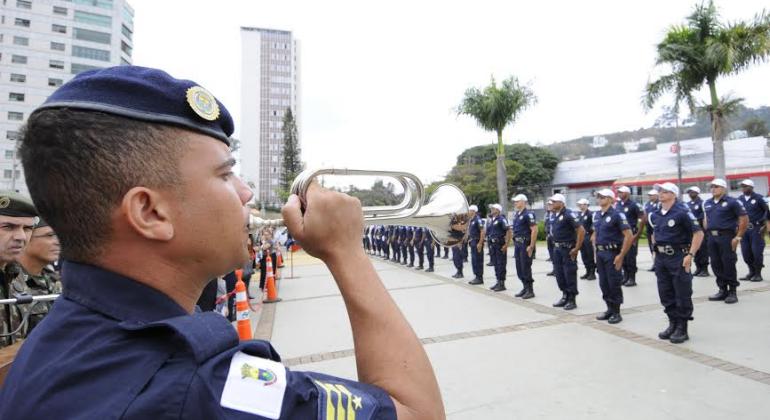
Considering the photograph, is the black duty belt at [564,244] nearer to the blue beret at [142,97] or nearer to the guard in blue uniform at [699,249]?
the guard in blue uniform at [699,249]

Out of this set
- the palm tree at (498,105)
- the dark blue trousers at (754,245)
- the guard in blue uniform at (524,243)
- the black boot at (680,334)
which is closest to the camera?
the black boot at (680,334)

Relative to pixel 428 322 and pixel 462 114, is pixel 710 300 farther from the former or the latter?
pixel 462 114

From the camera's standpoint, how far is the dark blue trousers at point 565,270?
6.77m

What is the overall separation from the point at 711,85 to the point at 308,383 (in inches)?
612

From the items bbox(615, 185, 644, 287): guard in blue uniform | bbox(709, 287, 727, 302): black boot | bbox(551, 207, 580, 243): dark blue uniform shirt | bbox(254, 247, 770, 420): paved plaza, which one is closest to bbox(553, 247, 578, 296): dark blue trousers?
→ bbox(551, 207, 580, 243): dark blue uniform shirt

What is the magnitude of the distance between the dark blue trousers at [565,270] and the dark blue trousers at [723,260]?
2437mm

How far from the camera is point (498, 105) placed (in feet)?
54.1

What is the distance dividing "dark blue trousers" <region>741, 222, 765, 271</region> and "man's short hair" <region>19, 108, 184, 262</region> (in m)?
10.4

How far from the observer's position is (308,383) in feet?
2.44

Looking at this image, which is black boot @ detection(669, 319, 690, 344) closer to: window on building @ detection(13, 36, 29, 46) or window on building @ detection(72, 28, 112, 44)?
window on building @ detection(72, 28, 112, 44)

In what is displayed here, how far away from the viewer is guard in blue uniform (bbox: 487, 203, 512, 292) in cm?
882

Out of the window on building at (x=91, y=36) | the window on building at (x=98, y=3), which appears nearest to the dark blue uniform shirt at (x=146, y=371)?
the window on building at (x=91, y=36)

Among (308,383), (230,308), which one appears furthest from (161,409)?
(230,308)

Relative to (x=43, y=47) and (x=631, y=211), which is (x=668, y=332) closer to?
(x=631, y=211)
